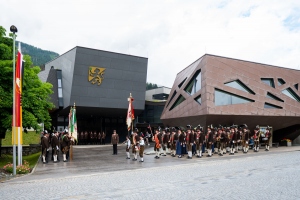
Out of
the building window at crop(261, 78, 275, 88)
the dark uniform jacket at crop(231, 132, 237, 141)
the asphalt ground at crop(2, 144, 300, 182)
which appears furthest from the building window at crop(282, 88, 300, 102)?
the asphalt ground at crop(2, 144, 300, 182)

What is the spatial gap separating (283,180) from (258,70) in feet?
64.7

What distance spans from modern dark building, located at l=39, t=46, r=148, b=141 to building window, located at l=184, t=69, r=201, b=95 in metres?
10.1

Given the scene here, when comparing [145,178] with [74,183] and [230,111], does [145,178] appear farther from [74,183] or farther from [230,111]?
[230,111]

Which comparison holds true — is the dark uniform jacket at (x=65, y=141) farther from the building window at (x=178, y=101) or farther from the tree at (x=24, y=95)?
the building window at (x=178, y=101)

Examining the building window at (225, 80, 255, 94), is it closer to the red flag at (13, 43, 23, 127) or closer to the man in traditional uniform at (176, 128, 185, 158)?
the man in traditional uniform at (176, 128, 185, 158)

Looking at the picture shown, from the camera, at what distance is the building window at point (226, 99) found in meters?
25.3

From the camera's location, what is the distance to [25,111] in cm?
1988

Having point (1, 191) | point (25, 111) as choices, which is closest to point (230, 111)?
point (25, 111)

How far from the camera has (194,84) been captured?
27938mm

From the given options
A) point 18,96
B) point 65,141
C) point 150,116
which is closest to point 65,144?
point 65,141

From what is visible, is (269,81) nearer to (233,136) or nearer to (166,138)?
(233,136)

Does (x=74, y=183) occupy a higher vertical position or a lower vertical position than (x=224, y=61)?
lower

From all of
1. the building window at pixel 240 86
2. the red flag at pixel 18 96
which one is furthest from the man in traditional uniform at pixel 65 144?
the building window at pixel 240 86

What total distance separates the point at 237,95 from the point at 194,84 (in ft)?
12.5
